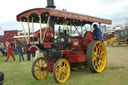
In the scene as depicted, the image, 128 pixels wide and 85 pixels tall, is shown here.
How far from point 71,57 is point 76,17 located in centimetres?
135

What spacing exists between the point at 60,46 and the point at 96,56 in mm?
1394

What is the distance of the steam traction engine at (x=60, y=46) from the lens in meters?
4.04

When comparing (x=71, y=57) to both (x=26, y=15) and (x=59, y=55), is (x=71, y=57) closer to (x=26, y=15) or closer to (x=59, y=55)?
(x=59, y=55)

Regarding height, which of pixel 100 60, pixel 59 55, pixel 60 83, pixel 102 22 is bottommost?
pixel 60 83

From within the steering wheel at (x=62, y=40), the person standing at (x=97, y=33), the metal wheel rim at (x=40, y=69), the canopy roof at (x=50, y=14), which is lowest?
the metal wheel rim at (x=40, y=69)

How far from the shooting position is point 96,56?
511 cm

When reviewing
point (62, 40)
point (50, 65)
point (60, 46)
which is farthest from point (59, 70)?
point (62, 40)

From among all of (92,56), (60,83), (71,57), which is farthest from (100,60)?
(60,83)

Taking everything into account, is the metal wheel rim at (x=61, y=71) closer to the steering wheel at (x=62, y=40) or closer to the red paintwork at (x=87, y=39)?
the steering wheel at (x=62, y=40)

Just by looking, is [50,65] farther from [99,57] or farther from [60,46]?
[99,57]

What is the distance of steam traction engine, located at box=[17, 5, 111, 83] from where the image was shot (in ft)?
13.3

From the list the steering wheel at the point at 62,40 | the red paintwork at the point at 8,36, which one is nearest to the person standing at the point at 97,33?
the steering wheel at the point at 62,40

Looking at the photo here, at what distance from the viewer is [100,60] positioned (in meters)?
5.37

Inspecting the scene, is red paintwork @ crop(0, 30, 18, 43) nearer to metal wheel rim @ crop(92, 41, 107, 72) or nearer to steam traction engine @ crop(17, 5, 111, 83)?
steam traction engine @ crop(17, 5, 111, 83)
